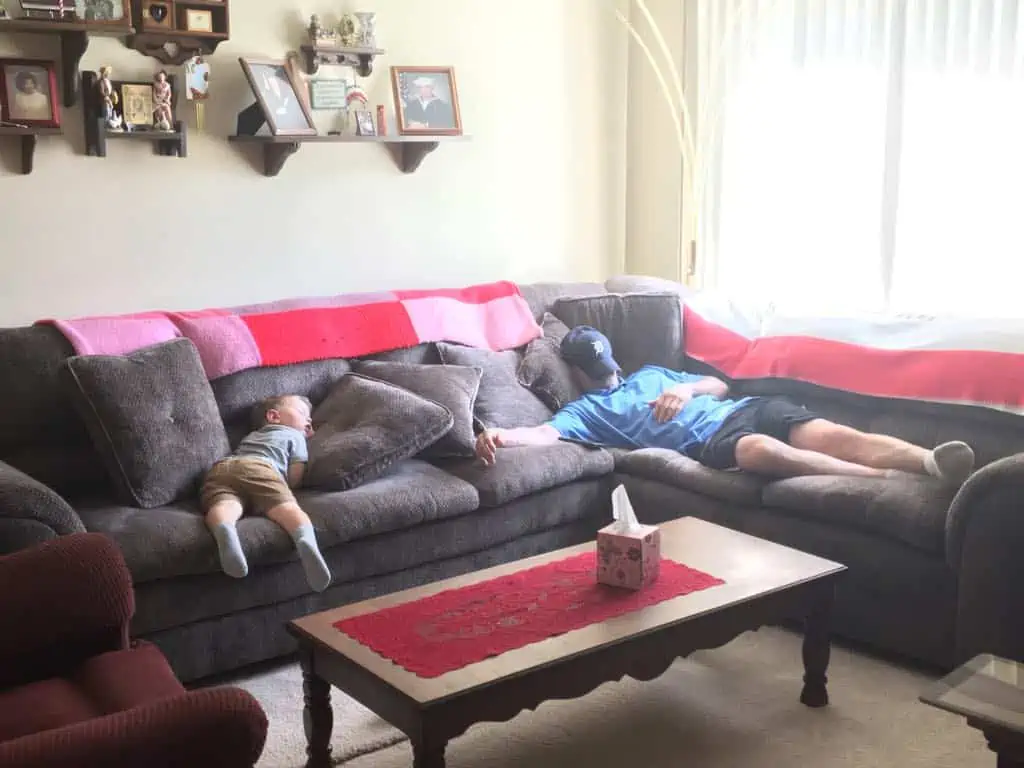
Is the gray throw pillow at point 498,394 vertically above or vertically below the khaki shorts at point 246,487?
above

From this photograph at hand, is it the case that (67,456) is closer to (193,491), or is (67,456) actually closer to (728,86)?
(193,491)

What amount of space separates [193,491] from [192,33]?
146 centimetres

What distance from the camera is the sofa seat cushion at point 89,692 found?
1872 mm

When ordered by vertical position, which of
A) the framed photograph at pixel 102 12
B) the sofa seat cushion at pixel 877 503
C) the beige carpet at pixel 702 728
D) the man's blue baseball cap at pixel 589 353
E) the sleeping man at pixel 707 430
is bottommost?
the beige carpet at pixel 702 728

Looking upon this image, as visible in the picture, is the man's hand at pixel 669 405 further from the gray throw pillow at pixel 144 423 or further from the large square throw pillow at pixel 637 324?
the gray throw pillow at pixel 144 423

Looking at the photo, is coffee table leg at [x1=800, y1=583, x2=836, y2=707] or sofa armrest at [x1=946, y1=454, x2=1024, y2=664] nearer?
sofa armrest at [x1=946, y1=454, x2=1024, y2=664]

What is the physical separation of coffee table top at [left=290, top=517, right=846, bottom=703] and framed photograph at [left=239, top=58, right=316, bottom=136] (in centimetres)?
182

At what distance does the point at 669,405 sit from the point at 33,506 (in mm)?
2048

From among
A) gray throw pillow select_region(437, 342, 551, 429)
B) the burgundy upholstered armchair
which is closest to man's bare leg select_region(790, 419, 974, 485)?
gray throw pillow select_region(437, 342, 551, 429)

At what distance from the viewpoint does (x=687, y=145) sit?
4723mm

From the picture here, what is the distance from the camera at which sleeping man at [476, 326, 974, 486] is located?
3.21 metres

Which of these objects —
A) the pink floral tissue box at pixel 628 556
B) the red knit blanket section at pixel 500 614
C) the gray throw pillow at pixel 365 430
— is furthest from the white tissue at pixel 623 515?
the gray throw pillow at pixel 365 430

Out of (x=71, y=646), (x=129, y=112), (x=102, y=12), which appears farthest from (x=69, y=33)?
(x=71, y=646)

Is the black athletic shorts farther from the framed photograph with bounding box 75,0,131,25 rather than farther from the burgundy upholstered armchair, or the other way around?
the framed photograph with bounding box 75,0,131,25
